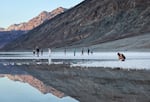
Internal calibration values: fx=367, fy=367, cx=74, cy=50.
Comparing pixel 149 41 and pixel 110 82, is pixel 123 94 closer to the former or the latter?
pixel 110 82

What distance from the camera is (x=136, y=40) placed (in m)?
153

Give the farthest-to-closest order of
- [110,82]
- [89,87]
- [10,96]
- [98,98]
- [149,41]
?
[149,41] < [110,82] < [89,87] < [10,96] < [98,98]

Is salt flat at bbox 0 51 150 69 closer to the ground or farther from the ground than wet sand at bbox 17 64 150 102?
farther from the ground

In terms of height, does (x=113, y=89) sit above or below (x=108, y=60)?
below

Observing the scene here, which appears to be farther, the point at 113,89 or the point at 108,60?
the point at 108,60

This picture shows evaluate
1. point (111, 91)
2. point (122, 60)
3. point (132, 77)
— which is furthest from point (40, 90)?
point (122, 60)

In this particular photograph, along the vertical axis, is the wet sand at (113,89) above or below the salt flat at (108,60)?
below

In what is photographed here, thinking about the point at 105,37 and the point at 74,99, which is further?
the point at 105,37

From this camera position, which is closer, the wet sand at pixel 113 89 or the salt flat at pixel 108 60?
the wet sand at pixel 113 89

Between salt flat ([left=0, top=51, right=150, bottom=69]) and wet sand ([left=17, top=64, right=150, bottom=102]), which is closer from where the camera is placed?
wet sand ([left=17, top=64, right=150, bottom=102])

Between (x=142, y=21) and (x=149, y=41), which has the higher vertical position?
(x=142, y=21)

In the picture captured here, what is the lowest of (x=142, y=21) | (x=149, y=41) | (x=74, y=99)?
(x=74, y=99)

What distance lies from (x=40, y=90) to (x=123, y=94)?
5.39 meters

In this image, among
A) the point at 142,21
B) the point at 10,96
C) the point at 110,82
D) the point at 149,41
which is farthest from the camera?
the point at 142,21
